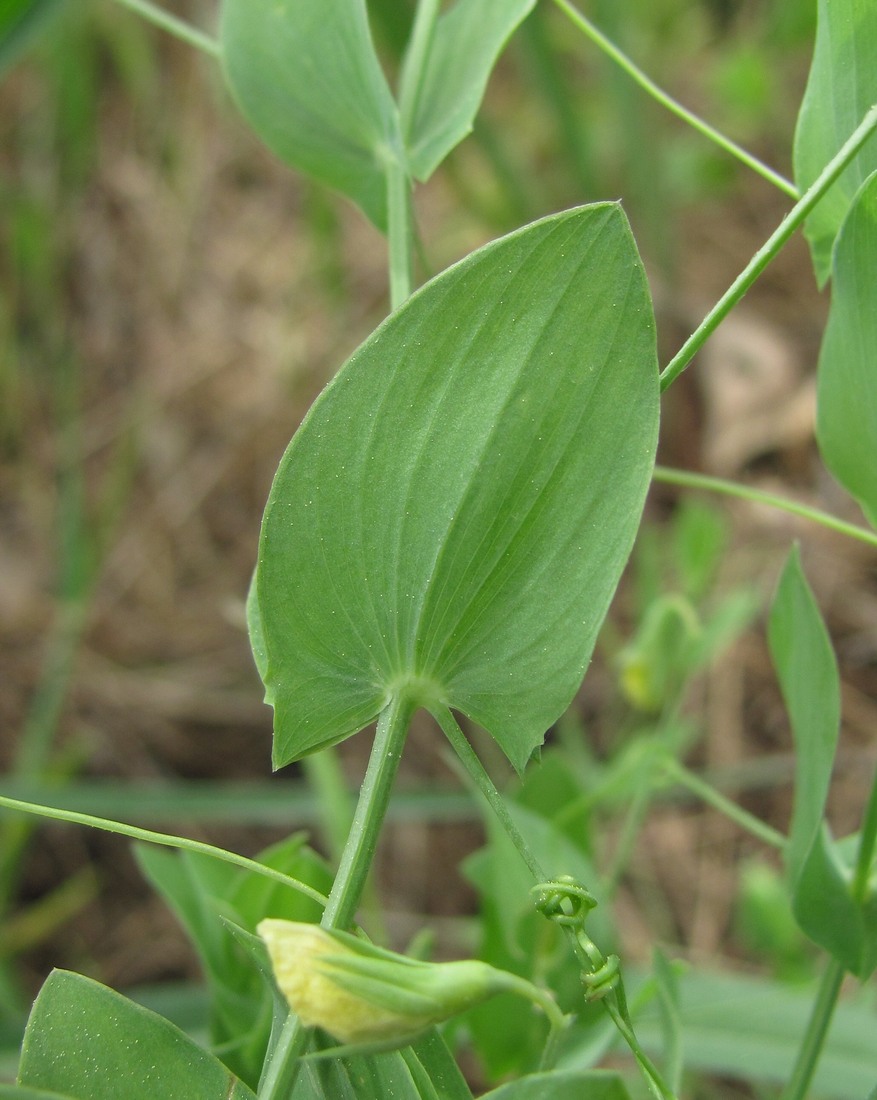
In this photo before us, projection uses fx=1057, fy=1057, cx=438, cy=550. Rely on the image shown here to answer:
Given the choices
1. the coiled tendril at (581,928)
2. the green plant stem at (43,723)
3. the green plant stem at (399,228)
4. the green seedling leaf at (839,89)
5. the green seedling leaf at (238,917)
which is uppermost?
the green seedling leaf at (839,89)

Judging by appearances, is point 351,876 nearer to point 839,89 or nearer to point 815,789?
point 815,789

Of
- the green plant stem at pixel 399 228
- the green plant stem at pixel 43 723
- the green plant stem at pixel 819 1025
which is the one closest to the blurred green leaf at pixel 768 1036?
the green plant stem at pixel 819 1025

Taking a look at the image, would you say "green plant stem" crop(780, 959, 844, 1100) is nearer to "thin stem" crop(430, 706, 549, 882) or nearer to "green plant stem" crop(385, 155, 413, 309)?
"thin stem" crop(430, 706, 549, 882)

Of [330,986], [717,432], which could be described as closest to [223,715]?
[717,432]

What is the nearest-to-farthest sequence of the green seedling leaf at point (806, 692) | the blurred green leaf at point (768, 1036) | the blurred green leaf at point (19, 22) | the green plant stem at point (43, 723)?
the green seedling leaf at point (806, 692), the blurred green leaf at point (19, 22), the blurred green leaf at point (768, 1036), the green plant stem at point (43, 723)

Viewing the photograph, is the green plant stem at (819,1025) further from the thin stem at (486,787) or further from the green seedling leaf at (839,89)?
the green seedling leaf at (839,89)

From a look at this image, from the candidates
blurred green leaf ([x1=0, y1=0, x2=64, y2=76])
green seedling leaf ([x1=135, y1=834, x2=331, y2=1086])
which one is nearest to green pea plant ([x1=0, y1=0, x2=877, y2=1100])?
green seedling leaf ([x1=135, y1=834, x2=331, y2=1086])
